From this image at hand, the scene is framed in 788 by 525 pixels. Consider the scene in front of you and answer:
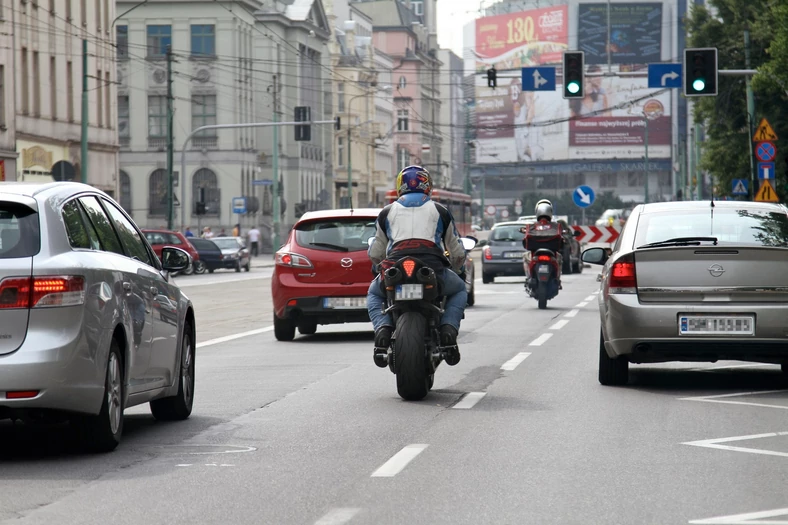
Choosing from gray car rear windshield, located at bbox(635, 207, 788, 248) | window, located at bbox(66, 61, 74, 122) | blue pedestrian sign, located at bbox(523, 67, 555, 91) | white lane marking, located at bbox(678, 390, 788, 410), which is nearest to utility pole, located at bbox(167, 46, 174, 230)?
window, located at bbox(66, 61, 74, 122)

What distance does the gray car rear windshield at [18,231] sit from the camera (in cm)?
842

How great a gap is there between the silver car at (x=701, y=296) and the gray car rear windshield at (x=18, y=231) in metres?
5.45

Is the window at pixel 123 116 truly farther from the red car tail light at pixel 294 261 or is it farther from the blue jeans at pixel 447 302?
the blue jeans at pixel 447 302

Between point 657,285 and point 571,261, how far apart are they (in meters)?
37.5

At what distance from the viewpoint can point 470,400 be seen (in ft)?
39.4

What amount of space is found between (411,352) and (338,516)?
4829mm

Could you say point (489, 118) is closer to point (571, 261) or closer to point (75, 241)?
point (571, 261)

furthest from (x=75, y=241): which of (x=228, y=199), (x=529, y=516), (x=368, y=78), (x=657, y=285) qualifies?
(x=368, y=78)

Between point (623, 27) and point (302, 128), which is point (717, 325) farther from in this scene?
point (623, 27)

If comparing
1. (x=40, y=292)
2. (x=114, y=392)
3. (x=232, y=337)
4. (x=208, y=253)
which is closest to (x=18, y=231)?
(x=40, y=292)

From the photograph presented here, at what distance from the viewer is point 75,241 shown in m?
8.80

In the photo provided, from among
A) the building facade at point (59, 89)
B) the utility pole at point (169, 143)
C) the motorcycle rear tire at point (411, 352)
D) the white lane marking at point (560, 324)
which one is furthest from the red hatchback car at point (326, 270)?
the utility pole at point (169, 143)

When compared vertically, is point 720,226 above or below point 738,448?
above

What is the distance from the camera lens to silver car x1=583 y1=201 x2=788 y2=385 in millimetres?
12344
